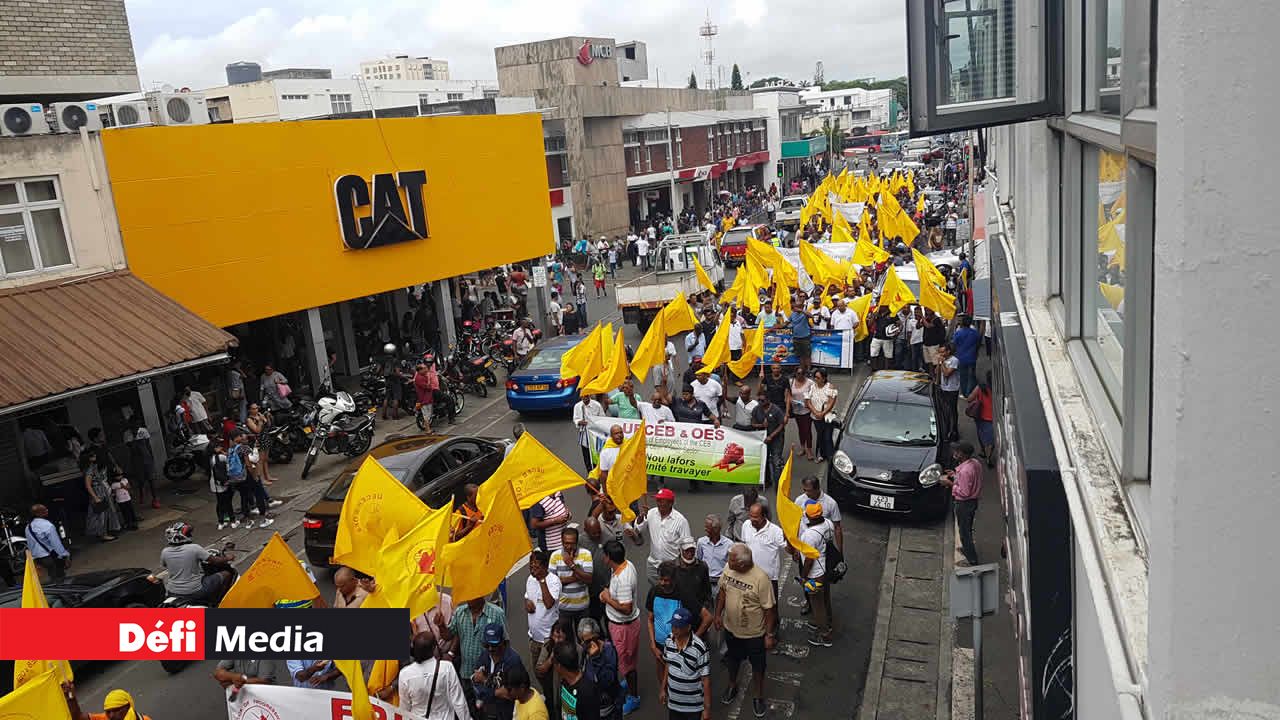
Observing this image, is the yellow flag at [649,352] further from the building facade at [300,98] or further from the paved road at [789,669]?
the building facade at [300,98]

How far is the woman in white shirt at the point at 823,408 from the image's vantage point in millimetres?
14539

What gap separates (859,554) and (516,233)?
57.1 feet

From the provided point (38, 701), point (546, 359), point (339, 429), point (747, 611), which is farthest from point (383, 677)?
point (546, 359)

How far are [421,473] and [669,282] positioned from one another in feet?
51.0

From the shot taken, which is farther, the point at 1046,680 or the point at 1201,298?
the point at 1046,680

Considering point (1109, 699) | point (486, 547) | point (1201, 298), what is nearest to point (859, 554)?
point (486, 547)

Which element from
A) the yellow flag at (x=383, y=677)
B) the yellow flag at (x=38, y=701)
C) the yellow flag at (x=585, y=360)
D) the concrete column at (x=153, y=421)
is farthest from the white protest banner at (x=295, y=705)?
the concrete column at (x=153, y=421)

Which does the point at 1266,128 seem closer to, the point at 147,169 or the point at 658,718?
the point at 658,718

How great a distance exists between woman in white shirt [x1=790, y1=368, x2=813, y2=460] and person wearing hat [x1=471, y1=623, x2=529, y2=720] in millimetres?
8058

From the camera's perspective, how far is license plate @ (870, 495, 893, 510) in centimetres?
1234

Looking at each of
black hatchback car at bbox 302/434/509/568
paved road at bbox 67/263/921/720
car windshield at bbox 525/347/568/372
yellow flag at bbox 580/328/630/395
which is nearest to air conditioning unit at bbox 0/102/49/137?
paved road at bbox 67/263/921/720

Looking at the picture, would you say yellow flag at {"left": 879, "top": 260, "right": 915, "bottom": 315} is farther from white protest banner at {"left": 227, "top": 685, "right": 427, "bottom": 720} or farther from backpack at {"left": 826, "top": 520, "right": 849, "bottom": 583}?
white protest banner at {"left": 227, "top": 685, "right": 427, "bottom": 720}

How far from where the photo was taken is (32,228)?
15961 millimetres

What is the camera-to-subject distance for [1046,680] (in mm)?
5672
